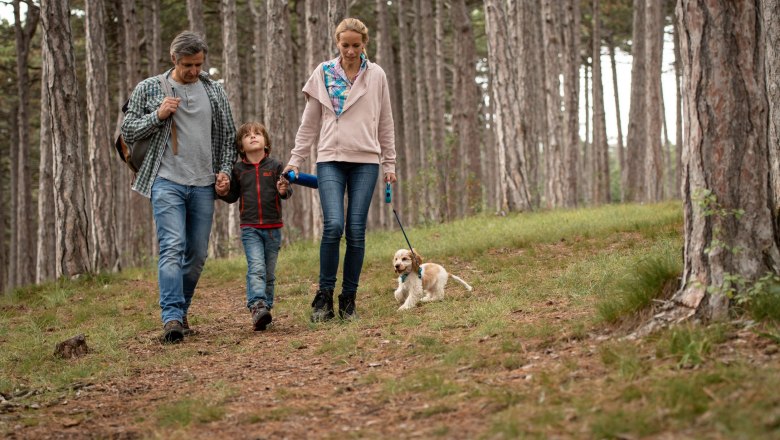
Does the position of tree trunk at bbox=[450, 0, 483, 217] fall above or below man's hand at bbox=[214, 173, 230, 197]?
above

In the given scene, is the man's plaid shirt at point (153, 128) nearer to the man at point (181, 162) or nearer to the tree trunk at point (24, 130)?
the man at point (181, 162)

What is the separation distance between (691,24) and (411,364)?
254 cm

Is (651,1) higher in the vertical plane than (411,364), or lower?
higher

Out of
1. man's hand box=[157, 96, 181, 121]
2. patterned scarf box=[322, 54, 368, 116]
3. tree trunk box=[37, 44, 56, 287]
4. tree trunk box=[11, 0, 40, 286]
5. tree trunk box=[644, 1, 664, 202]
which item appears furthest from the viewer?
tree trunk box=[11, 0, 40, 286]

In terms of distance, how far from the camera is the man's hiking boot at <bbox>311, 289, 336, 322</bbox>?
6441mm

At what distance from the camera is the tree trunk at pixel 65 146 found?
10.6 meters

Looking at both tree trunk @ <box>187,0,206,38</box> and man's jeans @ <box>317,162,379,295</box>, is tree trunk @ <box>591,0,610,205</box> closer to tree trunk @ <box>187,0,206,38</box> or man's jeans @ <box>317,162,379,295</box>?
tree trunk @ <box>187,0,206,38</box>

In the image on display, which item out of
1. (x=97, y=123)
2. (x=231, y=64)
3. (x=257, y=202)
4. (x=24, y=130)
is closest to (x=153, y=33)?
(x=24, y=130)

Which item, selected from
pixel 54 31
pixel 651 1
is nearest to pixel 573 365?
pixel 54 31

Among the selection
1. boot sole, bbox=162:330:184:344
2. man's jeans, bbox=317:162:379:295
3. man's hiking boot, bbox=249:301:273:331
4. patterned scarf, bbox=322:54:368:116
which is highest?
patterned scarf, bbox=322:54:368:116

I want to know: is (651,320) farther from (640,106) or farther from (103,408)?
(640,106)

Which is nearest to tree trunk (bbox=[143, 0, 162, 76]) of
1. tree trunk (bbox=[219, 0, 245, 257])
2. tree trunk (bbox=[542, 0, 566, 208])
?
tree trunk (bbox=[219, 0, 245, 257])

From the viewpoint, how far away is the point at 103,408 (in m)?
4.38

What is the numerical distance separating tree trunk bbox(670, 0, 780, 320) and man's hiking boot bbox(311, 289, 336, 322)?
3020mm
